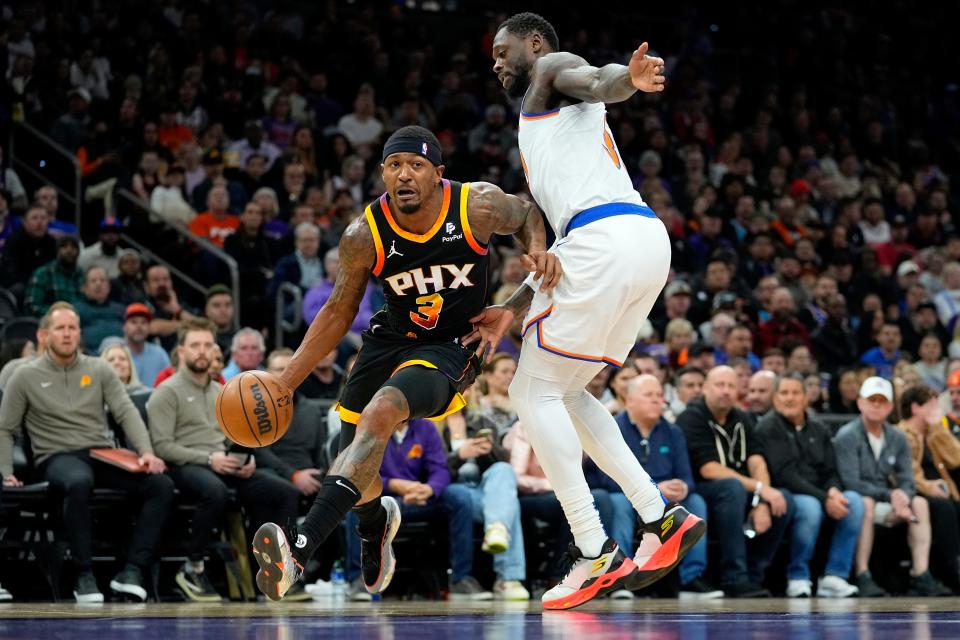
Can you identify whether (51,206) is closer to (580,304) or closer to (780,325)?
(780,325)

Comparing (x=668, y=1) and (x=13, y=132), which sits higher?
(x=668, y=1)

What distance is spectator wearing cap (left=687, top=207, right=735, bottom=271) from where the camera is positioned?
48.2 feet

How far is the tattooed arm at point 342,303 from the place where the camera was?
5.99 m

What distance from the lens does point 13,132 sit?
1331 centimetres

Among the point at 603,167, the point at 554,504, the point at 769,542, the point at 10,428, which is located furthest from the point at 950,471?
the point at 10,428

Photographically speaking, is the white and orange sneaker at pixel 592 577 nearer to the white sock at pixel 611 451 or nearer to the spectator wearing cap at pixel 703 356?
the white sock at pixel 611 451

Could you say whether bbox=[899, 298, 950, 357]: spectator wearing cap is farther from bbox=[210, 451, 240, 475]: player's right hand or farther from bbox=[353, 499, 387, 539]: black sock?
bbox=[353, 499, 387, 539]: black sock

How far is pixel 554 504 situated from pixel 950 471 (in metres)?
3.56

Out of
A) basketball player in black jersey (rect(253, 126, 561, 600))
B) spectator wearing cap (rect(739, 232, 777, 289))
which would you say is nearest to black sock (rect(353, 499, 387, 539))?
basketball player in black jersey (rect(253, 126, 561, 600))

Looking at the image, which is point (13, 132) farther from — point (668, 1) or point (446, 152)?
point (668, 1)

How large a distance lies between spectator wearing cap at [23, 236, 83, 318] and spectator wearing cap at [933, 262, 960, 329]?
9188 millimetres

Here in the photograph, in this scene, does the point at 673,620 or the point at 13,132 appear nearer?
the point at 673,620

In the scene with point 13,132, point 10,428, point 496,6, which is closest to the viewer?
point 10,428

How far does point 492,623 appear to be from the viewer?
505 centimetres
